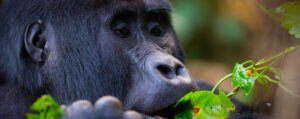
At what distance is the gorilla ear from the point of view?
2.76 meters

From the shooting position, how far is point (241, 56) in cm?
835

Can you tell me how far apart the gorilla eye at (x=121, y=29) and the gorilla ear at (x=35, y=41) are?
566 millimetres

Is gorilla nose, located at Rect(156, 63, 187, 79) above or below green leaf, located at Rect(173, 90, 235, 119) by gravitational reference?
above

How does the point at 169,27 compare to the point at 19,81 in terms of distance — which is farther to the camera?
the point at 169,27

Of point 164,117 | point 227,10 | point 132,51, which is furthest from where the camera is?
point 227,10

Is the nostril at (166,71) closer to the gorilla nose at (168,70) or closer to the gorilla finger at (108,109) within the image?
the gorilla nose at (168,70)

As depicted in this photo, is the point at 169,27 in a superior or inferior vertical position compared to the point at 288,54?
superior

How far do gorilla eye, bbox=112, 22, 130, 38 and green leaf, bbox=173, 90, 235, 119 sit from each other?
0.77 m

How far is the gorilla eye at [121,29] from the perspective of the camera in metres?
2.73

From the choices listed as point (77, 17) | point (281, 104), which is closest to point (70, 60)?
point (77, 17)

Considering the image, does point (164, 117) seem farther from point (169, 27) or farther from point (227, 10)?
point (227, 10)

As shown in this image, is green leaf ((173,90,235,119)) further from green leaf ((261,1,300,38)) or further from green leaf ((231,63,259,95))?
green leaf ((261,1,300,38))

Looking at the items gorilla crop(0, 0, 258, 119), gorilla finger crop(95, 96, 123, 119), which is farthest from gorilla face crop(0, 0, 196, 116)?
gorilla finger crop(95, 96, 123, 119)

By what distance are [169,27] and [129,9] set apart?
0.56m
